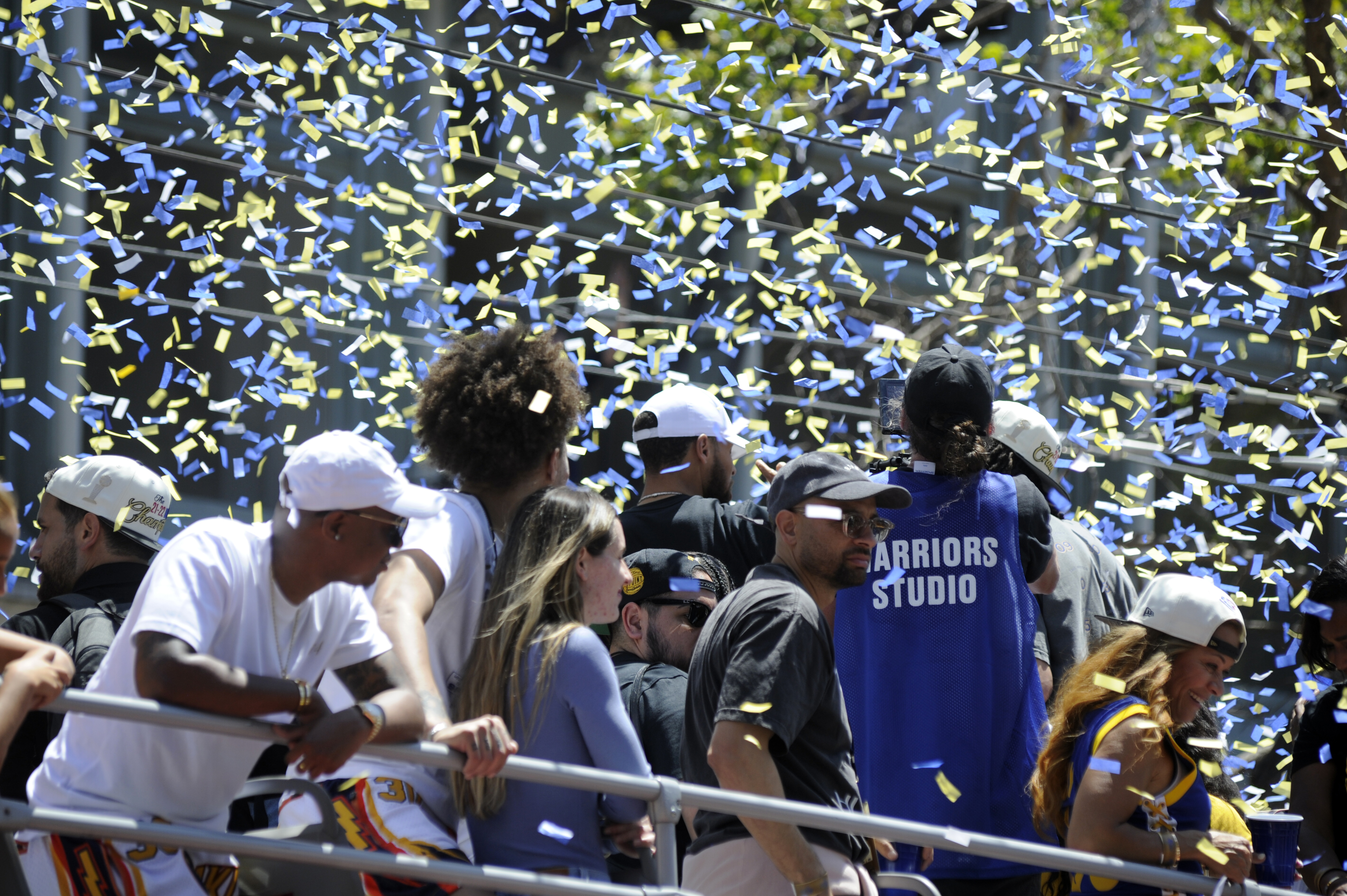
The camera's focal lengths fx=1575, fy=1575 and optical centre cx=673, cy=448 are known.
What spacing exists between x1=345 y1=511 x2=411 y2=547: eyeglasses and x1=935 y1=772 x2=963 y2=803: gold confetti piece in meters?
1.51

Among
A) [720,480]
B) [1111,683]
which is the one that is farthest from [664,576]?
[1111,683]

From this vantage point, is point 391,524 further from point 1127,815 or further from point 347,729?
point 1127,815

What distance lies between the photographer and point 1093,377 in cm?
867

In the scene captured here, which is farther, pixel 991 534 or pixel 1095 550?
pixel 1095 550

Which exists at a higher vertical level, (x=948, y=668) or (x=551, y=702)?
(x=551, y=702)

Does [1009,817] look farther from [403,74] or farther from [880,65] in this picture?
[880,65]

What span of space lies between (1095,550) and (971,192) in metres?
5.61

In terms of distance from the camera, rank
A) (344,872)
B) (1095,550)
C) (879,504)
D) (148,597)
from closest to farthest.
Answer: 1. (148,597)
2. (344,872)
3. (879,504)
4. (1095,550)

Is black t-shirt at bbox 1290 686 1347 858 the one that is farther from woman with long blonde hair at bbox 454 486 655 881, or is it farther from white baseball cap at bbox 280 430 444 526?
white baseball cap at bbox 280 430 444 526

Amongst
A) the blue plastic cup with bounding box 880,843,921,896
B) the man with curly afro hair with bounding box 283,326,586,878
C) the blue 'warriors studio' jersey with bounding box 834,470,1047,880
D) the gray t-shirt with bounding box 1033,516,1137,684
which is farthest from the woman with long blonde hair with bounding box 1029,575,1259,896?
the man with curly afro hair with bounding box 283,326,586,878

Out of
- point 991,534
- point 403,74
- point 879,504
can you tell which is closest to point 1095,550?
point 991,534

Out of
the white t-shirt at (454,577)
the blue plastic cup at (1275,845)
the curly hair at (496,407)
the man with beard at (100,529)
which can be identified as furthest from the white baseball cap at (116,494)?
the blue plastic cup at (1275,845)

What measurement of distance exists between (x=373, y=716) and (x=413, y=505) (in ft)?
1.27

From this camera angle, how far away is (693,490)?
433 centimetres
